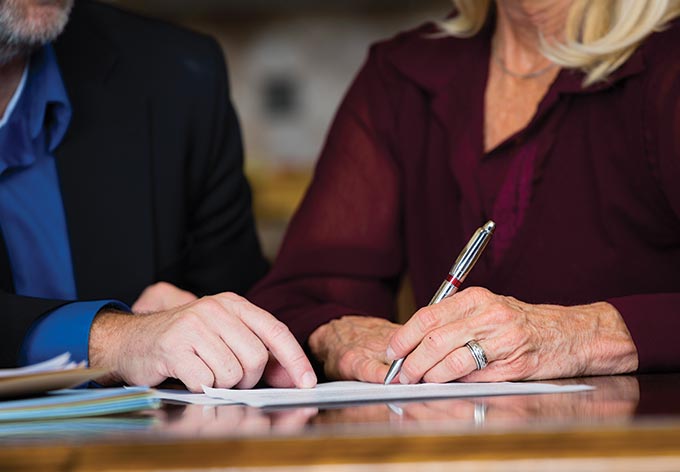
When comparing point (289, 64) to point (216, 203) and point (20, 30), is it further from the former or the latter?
point (20, 30)

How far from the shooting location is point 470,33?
5.47 feet

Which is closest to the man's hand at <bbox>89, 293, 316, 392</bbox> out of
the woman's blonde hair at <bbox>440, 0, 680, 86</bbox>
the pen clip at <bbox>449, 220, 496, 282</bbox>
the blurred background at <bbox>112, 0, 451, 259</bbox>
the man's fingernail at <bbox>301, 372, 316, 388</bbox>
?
the man's fingernail at <bbox>301, 372, 316, 388</bbox>

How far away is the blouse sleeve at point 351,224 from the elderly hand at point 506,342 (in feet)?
1.38

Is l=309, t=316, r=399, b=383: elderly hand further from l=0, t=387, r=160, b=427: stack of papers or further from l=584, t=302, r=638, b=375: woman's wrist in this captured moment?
l=0, t=387, r=160, b=427: stack of papers

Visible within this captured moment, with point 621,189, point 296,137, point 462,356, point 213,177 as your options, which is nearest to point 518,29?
point 621,189

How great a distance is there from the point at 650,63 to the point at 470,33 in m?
0.36

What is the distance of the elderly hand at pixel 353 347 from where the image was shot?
44.1 inches

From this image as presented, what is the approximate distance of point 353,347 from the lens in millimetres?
1199

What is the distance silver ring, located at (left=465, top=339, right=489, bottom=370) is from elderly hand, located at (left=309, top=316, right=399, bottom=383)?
10 cm

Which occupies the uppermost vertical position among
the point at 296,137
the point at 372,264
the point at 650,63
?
the point at 650,63

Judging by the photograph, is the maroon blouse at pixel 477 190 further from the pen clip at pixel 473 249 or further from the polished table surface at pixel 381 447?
the polished table surface at pixel 381 447

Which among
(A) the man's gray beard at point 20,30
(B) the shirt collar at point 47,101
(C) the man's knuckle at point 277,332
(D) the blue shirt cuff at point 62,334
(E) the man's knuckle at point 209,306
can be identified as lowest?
(D) the blue shirt cuff at point 62,334

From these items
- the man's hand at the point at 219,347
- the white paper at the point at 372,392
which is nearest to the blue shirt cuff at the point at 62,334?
the man's hand at the point at 219,347

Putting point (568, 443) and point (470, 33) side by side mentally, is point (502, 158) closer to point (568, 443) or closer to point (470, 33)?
point (470, 33)
